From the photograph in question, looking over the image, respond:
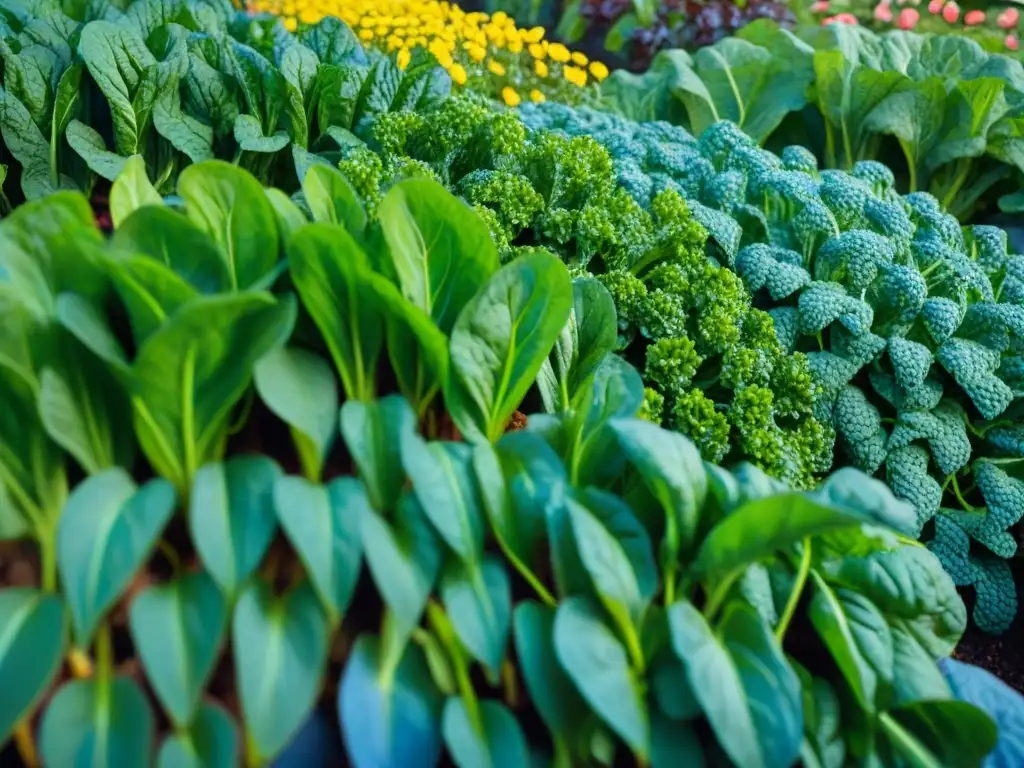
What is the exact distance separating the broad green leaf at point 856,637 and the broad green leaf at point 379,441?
0.42m

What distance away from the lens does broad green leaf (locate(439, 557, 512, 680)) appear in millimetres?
720

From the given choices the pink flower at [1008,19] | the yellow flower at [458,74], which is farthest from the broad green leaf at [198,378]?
the pink flower at [1008,19]

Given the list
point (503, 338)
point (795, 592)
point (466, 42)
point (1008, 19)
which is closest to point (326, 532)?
point (503, 338)

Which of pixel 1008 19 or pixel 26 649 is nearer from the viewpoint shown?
pixel 26 649

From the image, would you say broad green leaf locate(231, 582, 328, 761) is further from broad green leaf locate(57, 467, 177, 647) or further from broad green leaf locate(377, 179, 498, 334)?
broad green leaf locate(377, 179, 498, 334)

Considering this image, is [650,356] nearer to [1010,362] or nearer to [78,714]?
[1010,362]

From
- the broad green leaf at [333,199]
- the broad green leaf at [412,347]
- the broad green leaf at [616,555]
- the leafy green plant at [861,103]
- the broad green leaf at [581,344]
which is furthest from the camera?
the leafy green plant at [861,103]

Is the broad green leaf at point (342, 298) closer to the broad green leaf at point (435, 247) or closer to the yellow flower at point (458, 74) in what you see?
the broad green leaf at point (435, 247)

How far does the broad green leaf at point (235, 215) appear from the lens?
2.86 feet

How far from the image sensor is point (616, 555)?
2.46 ft

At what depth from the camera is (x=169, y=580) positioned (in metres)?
0.74

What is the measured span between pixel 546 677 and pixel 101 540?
0.37 meters

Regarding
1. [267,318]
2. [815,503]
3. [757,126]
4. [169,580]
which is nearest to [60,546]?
[169,580]

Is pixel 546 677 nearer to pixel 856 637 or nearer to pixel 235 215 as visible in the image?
pixel 856 637
